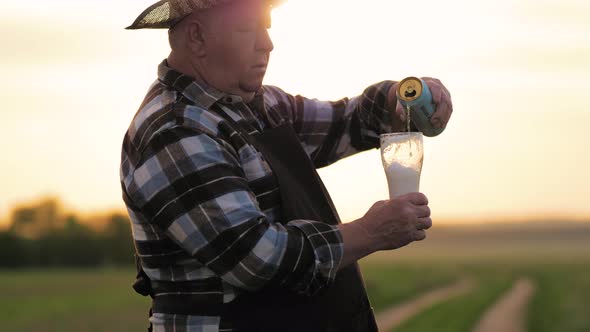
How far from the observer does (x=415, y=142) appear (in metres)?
3.55

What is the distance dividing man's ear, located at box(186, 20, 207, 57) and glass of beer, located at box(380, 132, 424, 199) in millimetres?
675

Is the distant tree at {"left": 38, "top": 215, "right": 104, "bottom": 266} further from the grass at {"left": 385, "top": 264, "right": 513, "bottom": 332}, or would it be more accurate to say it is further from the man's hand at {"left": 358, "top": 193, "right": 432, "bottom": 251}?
the man's hand at {"left": 358, "top": 193, "right": 432, "bottom": 251}

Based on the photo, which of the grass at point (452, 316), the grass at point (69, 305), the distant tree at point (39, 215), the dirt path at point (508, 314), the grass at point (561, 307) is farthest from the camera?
the distant tree at point (39, 215)

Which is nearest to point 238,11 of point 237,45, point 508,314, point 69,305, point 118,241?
point 237,45

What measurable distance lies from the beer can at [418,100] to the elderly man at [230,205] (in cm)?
47

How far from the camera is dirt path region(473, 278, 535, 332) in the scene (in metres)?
14.8

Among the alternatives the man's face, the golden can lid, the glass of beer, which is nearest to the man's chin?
the man's face

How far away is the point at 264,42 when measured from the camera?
3.42 m

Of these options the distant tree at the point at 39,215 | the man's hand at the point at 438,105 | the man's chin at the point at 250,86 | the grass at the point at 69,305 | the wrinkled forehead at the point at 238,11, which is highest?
the wrinkled forehead at the point at 238,11

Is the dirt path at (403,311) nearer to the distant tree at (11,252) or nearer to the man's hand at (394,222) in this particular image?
the man's hand at (394,222)

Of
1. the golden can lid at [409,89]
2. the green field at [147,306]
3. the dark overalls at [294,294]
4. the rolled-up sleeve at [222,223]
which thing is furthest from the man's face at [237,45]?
the green field at [147,306]

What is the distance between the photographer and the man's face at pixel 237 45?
3.39 m

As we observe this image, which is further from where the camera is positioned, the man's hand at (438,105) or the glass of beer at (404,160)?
the man's hand at (438,105)

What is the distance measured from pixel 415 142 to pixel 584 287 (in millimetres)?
24164
